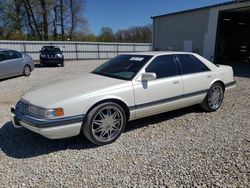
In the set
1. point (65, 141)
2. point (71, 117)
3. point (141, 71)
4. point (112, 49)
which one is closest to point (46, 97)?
point (71, 117)

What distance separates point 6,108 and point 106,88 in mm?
3350

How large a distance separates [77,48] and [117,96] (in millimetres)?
19769

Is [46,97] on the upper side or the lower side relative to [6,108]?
upper

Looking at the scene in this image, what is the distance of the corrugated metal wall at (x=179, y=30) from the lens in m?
15.3

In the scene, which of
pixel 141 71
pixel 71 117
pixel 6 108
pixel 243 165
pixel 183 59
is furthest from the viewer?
pixel 6 108

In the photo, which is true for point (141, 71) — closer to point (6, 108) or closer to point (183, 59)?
point (183, 59)

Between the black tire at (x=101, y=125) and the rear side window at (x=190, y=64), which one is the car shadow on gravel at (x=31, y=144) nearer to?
the black tire at (x=101, y=125)

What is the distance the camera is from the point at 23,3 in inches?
1151

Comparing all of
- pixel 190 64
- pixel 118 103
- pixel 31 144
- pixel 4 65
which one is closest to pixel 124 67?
pixel 118 103

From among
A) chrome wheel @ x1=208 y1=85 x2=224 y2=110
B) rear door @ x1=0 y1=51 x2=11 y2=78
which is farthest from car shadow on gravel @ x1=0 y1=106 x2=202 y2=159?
rear door @ x1=0 y1=51 x2=11 y2=78

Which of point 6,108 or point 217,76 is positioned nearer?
point 217,76

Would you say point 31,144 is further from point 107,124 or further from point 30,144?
point 107,124

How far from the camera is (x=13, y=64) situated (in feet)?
30.4

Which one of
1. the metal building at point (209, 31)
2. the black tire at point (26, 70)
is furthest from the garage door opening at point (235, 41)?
the black tire at point (26, 70)
